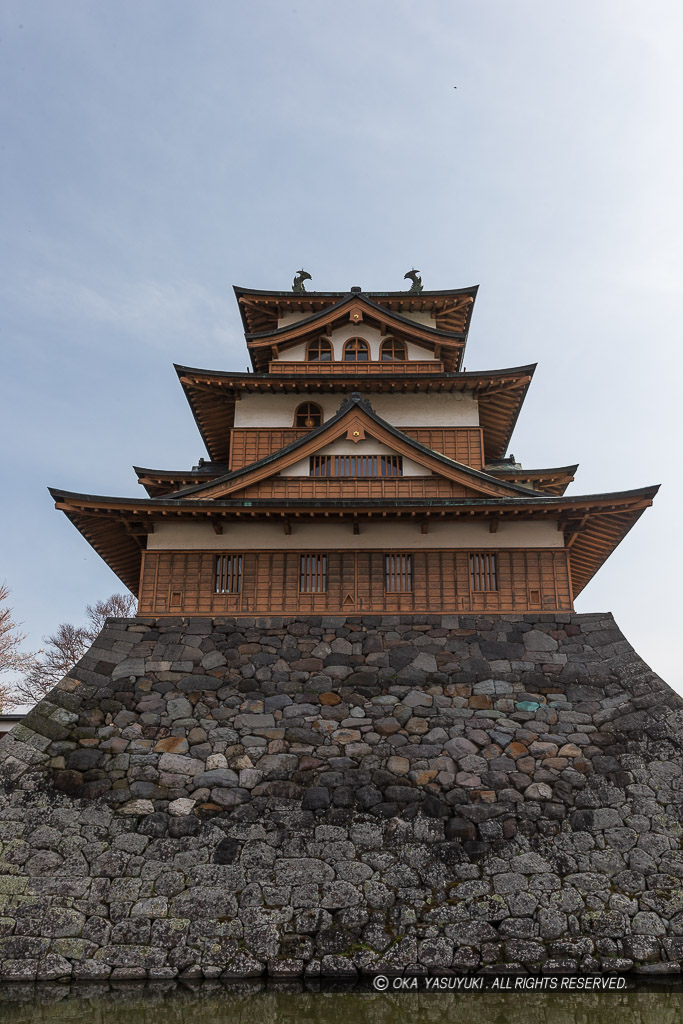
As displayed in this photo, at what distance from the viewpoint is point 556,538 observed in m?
15.8

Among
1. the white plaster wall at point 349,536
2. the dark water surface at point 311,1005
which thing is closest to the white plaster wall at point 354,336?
the white plaster wall at point 349,536

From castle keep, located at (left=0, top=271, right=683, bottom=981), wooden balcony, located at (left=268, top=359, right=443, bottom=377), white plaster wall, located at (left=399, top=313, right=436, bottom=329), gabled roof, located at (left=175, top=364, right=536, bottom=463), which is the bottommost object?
castle keep, located at (left=0, top=271, right=683, bottom=981)

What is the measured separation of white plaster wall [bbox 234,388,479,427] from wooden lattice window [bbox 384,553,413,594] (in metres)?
4.46

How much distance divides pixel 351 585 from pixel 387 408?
553 centimetres

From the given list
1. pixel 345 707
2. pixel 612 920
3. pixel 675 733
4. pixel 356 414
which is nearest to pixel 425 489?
pixel 356 414

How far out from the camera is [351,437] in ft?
54.7

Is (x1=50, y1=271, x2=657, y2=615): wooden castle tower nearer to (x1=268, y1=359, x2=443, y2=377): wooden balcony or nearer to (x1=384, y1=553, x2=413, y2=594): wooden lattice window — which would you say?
(x1=384, y1=553, x2=413, y2=594): wooden lattice window

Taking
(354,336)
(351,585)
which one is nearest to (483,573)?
(351,585)

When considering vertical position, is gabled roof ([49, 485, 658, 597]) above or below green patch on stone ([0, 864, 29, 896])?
above

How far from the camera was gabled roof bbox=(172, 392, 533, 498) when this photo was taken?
1580 centimetres

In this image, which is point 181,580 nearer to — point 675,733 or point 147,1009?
point 147,1009

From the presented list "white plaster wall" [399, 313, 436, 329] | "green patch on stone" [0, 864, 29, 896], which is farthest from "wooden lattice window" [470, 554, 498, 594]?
"green patch on stone" [0, 864, 29, 896]

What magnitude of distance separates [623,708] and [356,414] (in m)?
8.34

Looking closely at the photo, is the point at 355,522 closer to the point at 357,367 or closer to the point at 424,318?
the point at 357,367
